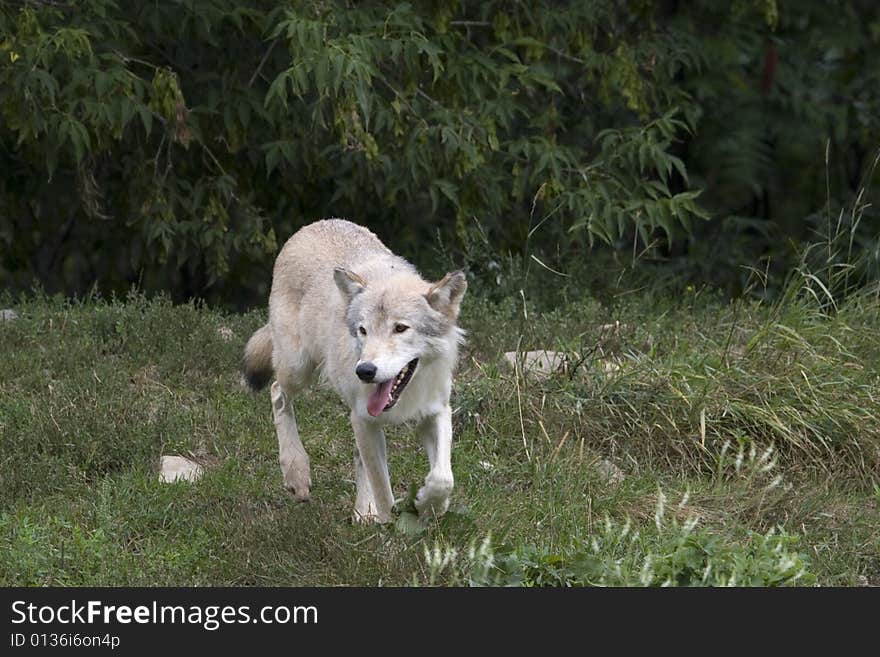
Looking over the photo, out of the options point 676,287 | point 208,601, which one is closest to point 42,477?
point 208,601


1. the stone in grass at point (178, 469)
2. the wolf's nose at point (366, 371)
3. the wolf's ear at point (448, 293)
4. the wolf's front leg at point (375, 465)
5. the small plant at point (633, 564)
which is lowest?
the stone in grass at point (178, 469)

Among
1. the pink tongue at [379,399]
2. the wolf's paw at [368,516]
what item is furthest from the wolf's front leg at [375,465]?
the pink tongue at [379,399]

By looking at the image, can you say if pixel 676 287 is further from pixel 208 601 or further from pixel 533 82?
pixel 208 601

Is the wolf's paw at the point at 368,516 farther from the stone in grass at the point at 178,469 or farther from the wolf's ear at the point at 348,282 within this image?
the wolf's ear at the point at 348,282

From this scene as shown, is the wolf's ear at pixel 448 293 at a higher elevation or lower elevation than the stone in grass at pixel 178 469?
higher

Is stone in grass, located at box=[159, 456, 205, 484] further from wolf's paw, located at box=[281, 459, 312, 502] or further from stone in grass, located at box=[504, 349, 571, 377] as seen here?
stone in grass, located at box=[504, 349, 571, 377]

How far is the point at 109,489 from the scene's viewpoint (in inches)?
267

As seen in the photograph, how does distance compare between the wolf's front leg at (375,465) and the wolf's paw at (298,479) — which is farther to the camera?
the wolf's paw at (298,479)

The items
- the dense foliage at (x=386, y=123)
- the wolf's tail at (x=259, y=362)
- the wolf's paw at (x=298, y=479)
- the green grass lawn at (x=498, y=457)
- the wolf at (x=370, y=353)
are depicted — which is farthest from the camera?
the dense foliage at (x=386, y=123)

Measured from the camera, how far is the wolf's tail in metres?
7.79

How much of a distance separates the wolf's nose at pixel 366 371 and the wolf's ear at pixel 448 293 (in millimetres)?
555

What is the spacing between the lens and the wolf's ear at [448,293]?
21.0ft

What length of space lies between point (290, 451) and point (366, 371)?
126 cm

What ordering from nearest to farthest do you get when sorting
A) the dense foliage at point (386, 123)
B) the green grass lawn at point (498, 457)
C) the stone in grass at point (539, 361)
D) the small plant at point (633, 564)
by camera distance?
the small plant at point (633, 564) < the green grass lawn at point (498, 457) < the stone in grass at point (539, 361) < the dense foliage at point (386, 123)
